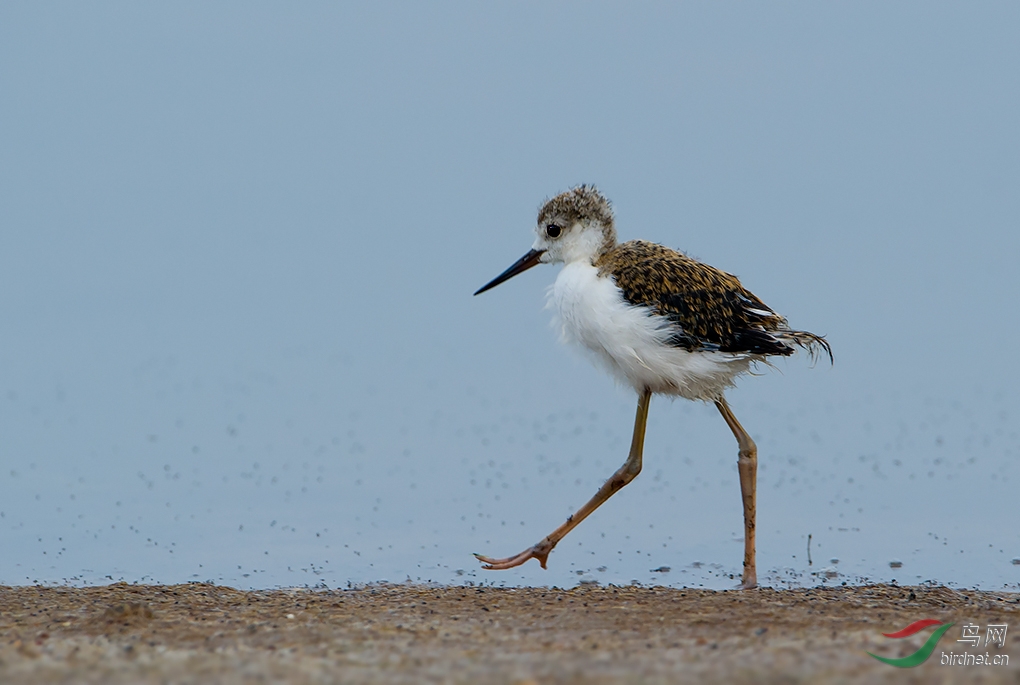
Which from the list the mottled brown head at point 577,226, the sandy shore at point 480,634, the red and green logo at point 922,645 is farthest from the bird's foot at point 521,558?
the red and green logo at point 922,645

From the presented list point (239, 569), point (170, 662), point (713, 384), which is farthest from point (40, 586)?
point (713, 384)

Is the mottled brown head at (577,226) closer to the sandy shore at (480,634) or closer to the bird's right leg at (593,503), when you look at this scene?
the bird's right leg at (593,503)

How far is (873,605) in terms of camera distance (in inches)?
266

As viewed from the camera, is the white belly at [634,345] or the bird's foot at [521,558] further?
the bird's foot at [521,558]

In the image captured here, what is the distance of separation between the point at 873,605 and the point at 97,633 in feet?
13.8

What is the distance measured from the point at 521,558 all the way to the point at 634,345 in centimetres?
165

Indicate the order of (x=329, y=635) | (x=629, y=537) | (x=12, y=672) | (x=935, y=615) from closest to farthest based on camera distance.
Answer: (x=12, y=672), (x=329, y=635), (x=935, y=615), (x=629, y=537)

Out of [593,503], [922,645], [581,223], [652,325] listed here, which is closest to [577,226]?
[581,223]

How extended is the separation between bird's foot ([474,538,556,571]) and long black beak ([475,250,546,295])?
73.9 inches

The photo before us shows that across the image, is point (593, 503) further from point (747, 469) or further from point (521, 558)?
point (747, 469)

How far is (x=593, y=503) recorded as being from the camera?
795 centimetres

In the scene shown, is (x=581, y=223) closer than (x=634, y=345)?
No

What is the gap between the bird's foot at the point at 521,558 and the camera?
7.85 meters

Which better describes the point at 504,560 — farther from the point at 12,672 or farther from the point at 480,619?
the point at 12,672
